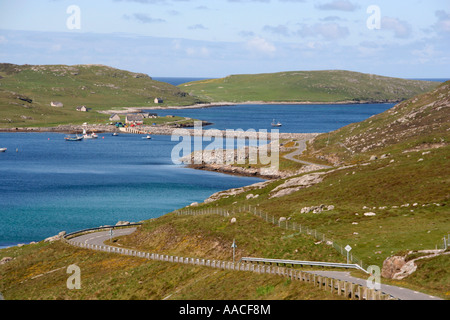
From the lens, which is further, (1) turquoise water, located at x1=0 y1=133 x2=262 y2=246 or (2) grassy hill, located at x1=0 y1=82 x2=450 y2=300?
(1) turquoise water, located at x1=0 y1=133 x2=262 y2=246

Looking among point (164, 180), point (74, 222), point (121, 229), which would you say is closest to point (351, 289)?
point (121, 229)

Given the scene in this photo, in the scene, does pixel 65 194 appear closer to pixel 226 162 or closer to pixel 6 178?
pixel 6 178

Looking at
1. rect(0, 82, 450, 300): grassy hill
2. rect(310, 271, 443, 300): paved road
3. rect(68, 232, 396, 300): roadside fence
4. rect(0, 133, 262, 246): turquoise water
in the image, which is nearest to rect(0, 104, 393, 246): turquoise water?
rect(0, 133, 262, 246): turquoise water

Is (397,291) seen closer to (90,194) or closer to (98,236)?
(98,236)

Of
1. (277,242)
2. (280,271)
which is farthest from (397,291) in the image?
(277,242)

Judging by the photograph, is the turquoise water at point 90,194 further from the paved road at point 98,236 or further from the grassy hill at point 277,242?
the grassy hill at point 277,242

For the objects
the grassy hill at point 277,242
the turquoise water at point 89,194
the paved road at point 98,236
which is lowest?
the turquoise water at point 89,194

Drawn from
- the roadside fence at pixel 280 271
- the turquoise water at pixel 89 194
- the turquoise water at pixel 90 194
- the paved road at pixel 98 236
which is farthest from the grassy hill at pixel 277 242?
the turquoise water at pixel 90 194

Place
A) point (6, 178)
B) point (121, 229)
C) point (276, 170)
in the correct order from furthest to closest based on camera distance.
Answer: point (6, 178) < point (276, 170) < point (121, 229)

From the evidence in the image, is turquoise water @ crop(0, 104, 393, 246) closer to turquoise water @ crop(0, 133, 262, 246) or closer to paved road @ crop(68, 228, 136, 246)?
turquoise water @ crop(0, 133, 262, 246)
